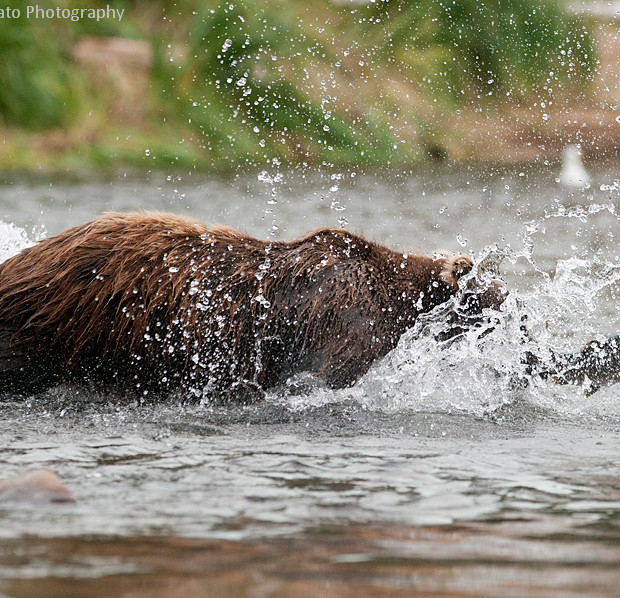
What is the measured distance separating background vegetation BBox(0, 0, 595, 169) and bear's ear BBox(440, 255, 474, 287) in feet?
42.0

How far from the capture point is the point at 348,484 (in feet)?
15.0

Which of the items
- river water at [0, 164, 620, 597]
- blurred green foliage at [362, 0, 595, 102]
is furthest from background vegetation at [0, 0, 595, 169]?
river water at [0, 164, 620, 597]

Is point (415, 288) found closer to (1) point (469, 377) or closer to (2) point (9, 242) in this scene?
(1) point (469, 377)

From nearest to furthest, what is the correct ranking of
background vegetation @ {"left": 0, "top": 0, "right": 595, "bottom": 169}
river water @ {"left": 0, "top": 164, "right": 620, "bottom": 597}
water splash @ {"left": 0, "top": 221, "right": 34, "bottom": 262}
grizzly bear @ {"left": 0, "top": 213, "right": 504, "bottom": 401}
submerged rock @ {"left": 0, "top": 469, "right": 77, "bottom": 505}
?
river water @ {"left": 0, "top": 164, "right": 620, "bottom": 597}, submerged rock @ {"left": 0, "top": 469, "right": 77, "bottom": 505}, grizzly bear @ {"left": 0, "top": 213, "right": 504, "bottom": 401}, water splash @ {"left": 0, "top": 221, "right": 34, "bottom": 262}, background vegetation @ {"left": 0, "top": 0, "right": 595, "bottom": 169}

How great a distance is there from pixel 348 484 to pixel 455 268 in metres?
2.20

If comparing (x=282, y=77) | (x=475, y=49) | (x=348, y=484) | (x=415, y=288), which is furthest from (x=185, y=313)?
(x=475, y=49)

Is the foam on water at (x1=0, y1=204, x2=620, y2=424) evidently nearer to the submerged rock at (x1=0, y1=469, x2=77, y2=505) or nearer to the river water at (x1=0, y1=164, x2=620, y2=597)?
the river water at (x1=0, y1=164, x2=620, y2=597)

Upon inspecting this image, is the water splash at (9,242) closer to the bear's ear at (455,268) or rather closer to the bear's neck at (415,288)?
the bear's neck at (415,288)

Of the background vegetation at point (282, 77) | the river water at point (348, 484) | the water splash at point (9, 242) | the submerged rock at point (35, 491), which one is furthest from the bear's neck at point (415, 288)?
the background vegetation at point (282, 77)

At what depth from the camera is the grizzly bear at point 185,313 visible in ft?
20.0

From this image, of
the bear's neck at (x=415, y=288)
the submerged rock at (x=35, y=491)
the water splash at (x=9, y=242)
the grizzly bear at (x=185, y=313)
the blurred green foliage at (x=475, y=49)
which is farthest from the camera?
the blurred green foliage at (x=475, y=49)

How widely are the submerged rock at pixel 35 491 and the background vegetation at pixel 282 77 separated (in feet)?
47.9

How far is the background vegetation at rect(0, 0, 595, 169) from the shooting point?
18875 mm

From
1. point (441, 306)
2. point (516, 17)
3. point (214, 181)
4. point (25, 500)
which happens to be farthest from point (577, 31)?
point (25, 500)
